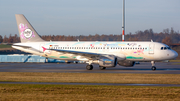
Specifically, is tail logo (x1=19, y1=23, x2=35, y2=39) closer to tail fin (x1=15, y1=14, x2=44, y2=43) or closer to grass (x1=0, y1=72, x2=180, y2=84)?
tail fin (x1=15, y1=14, x2=44, y2=43)

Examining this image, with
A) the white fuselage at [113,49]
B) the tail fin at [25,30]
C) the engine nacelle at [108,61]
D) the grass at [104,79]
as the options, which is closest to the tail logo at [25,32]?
the tail fin at [25,30]

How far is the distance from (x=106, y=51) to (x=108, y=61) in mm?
2945

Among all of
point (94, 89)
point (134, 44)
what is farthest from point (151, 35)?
point (94, 89)

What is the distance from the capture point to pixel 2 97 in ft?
46.6

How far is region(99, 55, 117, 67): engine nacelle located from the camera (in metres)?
34.3

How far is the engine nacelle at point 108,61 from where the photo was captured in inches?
1349

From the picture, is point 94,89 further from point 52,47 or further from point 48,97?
point 52,47

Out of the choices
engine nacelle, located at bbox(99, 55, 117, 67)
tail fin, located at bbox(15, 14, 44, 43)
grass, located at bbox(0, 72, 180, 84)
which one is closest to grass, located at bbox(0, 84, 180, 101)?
grass, located at bbox(0, 72, 180, 84)

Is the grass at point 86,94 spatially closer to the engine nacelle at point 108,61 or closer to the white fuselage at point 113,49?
the engine nacelle at point 108,61

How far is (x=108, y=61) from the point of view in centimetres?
3434

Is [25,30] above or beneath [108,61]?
above

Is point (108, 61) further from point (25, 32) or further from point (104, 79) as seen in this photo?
point (25, 32)

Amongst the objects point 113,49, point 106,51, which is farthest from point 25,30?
point 113,49

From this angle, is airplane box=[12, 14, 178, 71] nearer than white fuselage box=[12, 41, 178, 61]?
Yes
